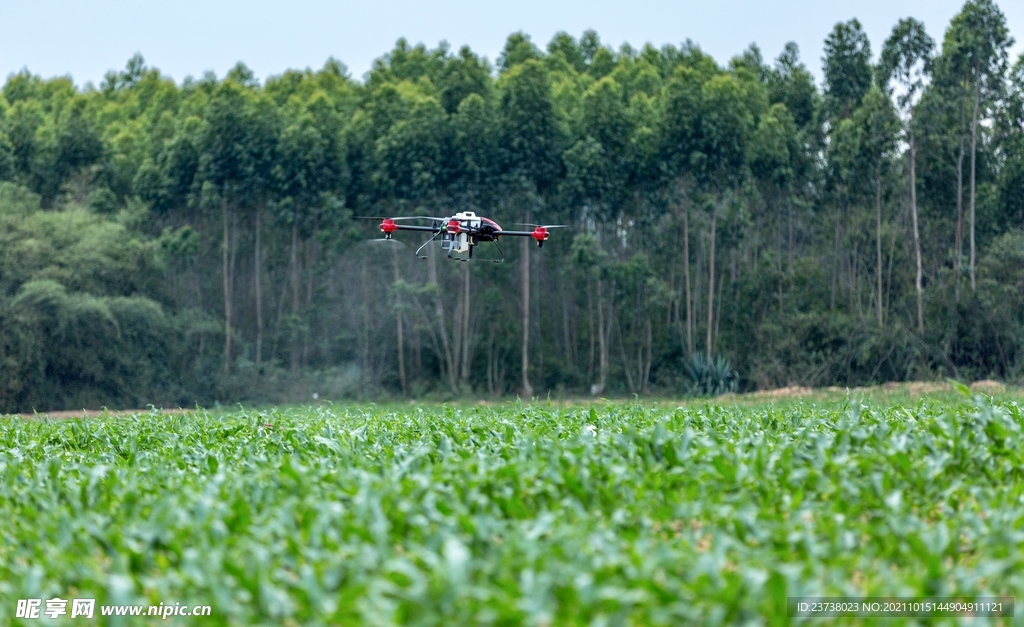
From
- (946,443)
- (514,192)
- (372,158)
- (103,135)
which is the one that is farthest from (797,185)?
(946,443)

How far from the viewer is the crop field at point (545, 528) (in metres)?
3.96

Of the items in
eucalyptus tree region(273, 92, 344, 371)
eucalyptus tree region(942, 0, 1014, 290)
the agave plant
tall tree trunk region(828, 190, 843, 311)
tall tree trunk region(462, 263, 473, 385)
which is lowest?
the agave plant

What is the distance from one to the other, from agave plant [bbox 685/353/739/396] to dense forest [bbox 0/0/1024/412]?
0.25 ft

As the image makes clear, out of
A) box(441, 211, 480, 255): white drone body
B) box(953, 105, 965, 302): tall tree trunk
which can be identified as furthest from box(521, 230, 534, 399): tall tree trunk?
box(441, 211, 480, 255): white drone body

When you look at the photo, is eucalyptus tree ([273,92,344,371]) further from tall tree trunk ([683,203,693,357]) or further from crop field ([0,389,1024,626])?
crop field ([0,389,1024,626])

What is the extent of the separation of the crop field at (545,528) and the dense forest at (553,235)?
20159 mm

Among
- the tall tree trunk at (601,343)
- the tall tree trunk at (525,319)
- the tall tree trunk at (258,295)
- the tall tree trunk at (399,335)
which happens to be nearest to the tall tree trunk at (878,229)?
the tall tree trunk at (601,343)

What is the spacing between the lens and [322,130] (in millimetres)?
27969

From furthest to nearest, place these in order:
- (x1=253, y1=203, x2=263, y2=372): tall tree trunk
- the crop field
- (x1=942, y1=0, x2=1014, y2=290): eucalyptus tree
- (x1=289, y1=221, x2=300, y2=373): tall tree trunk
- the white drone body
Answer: (x1=289, y1=221, x2=300, y2=373): tall tree trunk → (x1=253, y1=203, x2=263, y2=372): tall tree trunk → (x1=942, y1=0, x2=1014, y2=290): eucalyptus tree → the white drone body → the crop field

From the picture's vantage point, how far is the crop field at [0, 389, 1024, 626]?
3963mm

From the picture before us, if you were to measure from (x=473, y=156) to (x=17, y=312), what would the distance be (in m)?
10.6

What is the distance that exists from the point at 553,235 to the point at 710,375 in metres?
5.08

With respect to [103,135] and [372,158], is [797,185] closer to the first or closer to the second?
[372,158]

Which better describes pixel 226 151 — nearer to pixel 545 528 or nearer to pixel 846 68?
pixel 846 68
